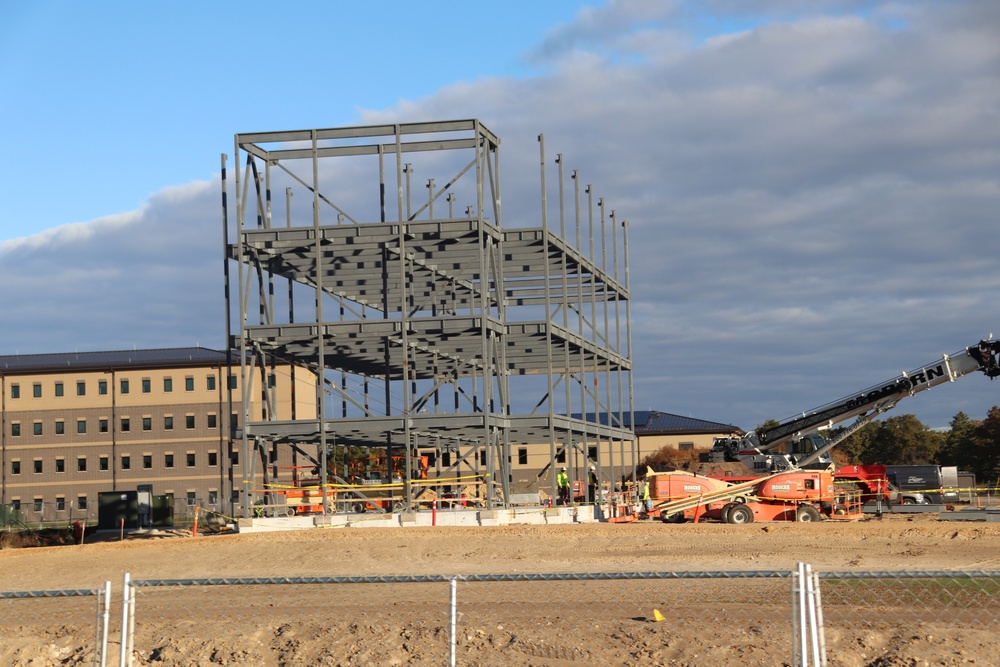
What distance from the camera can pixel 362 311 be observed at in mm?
53750

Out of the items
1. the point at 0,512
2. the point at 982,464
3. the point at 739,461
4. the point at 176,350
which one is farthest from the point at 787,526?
the point at 176,350

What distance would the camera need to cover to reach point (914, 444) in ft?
320

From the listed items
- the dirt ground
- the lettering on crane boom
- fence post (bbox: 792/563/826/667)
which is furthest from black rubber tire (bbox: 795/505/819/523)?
fence post (bbox: 792/563/826/667)

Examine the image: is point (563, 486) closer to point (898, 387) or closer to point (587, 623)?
point (898, 387)

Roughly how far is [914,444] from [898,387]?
55.5m

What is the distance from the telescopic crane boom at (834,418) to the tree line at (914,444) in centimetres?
4196

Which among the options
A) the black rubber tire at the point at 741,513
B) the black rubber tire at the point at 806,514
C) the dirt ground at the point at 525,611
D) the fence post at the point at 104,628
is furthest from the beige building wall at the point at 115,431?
the fence post at the point at 104,628

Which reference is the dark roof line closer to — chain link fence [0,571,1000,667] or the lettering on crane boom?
the lettering on crane boom

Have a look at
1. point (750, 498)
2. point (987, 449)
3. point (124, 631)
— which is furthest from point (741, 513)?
point (987, 449)

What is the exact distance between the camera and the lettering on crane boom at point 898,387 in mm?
44416

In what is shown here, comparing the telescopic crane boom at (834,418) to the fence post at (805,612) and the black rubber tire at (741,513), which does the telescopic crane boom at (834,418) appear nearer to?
the black rubber tire at (741,513)

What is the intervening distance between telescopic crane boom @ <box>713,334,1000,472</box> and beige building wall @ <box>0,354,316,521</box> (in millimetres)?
43009

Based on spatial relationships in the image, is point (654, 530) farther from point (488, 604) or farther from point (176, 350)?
point (176, 350)

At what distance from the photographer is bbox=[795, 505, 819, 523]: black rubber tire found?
38000 millimetres
